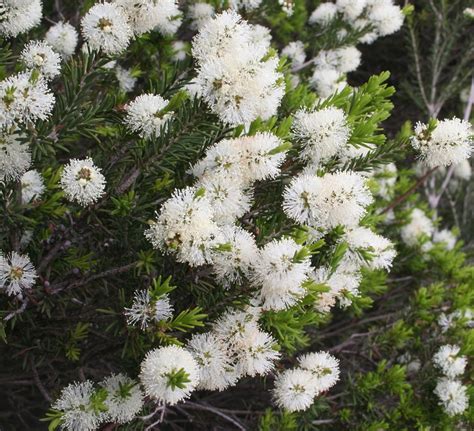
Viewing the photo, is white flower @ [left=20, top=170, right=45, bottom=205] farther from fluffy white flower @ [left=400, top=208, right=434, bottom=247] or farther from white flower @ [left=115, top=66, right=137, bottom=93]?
fluffy white flower @ [left=400, top=208, right=434, bottom=247]

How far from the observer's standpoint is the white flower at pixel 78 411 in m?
1.70

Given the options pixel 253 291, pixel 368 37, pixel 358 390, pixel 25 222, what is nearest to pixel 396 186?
pixel 368 37

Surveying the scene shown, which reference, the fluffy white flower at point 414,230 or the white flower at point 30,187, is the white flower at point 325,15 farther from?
the white flower at point 30,187

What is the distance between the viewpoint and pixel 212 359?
1664mm

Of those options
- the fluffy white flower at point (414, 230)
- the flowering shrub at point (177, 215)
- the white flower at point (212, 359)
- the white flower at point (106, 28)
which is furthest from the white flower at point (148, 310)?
the fluffy white flower at point (414, 230)

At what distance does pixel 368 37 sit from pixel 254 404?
2.02 m

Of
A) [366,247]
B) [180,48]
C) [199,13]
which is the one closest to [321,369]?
[366,247]

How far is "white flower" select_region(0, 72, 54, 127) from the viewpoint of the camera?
1.46m

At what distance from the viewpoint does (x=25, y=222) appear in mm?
1773

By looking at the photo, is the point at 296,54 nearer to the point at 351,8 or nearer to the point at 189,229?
the point at 351,8

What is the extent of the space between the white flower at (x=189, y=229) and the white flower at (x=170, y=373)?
25 centimetres

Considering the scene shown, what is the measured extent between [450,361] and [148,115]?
1701 millimetres

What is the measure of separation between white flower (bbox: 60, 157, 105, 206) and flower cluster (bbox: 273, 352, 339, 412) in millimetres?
905

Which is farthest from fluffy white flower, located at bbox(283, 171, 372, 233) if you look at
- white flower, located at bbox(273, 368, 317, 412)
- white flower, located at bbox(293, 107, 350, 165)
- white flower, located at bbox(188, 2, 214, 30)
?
white flower, located at bbox(188, 2, 214, 30)
